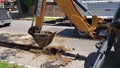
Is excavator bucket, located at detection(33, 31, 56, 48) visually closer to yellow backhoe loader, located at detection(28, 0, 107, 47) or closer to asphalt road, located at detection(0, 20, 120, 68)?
yellow backhoe loader, located at detection(28, 0, 107, 47)

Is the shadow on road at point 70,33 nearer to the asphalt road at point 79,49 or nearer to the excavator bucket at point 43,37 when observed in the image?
the asphalt road at point 79,49

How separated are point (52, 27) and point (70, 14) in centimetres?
672

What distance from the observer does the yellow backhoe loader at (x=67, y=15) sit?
9.16 meters

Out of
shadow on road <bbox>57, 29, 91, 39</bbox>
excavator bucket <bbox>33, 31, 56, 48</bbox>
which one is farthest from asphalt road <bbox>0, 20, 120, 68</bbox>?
excavator bucket <bbox>33, 31, 56, 48</bbox>

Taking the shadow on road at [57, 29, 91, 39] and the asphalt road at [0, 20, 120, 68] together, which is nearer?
the asphalt road at [0, 20, 120, 68]

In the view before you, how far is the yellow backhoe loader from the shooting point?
30.0 feet

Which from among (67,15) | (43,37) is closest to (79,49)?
(67,15)

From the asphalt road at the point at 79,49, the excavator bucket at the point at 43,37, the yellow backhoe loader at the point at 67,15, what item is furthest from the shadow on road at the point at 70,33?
the excavator bucket at the point at 43,37

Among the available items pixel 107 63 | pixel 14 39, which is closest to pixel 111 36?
pixel 107 63

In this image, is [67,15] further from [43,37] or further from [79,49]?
[43,37]

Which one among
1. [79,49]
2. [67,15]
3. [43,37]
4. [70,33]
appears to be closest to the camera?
[43,37]

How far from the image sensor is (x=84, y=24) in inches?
397

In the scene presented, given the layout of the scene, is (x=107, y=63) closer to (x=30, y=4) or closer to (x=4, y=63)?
(x=4, y=63)

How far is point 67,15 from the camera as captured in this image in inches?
397
